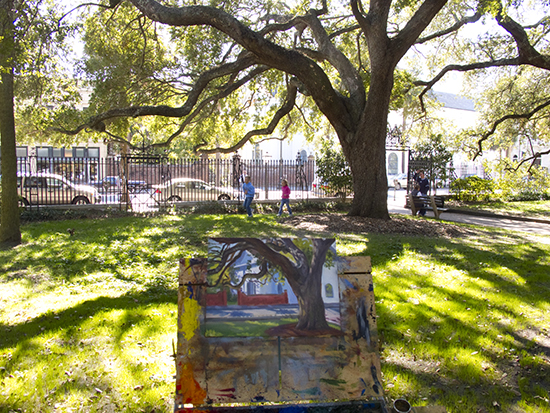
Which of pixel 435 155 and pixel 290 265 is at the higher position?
pixel 435 155

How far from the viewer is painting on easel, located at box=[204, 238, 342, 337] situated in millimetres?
2660

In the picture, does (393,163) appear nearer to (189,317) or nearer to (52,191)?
(52,191)

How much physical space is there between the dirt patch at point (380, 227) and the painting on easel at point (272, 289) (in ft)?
26.7

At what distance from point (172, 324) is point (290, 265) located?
2.56 metres

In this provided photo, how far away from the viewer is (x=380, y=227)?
11.3 meters

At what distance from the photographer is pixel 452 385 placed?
353 centimetres

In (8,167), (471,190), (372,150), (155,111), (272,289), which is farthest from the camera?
(471,190)

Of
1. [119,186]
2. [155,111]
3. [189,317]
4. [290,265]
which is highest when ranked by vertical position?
[155,111]

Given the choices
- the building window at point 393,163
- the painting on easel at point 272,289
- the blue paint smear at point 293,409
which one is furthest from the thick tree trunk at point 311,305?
the building window at point 393,163

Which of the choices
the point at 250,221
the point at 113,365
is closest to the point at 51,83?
the point at 250,221

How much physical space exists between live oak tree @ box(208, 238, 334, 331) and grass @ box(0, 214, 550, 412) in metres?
1.27

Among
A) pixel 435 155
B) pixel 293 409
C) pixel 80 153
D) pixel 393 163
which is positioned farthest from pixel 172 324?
pixel 393 163

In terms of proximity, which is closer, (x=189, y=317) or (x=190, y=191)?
(x=189, y=317)

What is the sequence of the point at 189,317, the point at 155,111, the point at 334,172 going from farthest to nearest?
1. the point at 334,172
2. the point at 155,111
3. the point at 189,317
